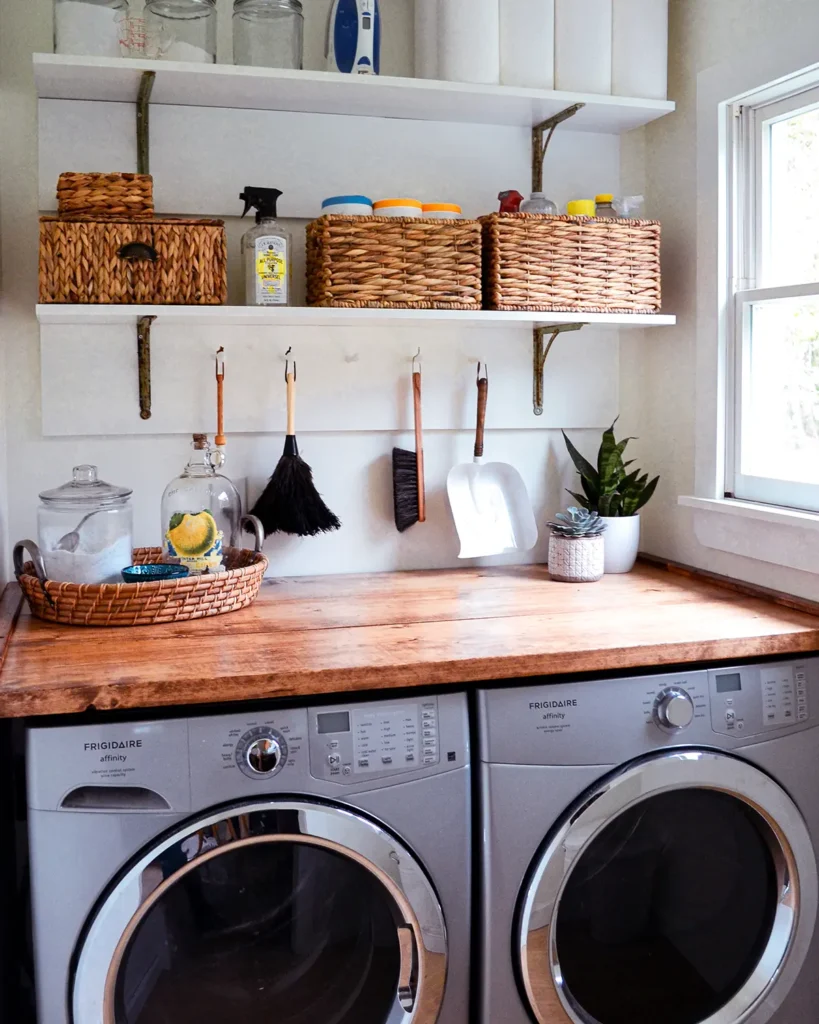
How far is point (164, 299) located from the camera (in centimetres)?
183

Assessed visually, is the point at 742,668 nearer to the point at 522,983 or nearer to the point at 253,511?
the point at 522,983

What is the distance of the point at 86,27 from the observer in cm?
182

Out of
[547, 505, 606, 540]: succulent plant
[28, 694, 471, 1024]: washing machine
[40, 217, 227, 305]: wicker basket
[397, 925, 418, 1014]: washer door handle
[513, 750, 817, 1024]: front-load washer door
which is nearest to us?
[28, 694, 471, 1024]: washing machine

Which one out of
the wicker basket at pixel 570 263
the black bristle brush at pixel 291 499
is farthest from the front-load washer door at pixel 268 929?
the wicker basket at pixel 570 263

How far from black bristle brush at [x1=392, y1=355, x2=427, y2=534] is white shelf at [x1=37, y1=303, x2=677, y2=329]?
24 cm

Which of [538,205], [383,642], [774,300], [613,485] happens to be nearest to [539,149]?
[538,205]

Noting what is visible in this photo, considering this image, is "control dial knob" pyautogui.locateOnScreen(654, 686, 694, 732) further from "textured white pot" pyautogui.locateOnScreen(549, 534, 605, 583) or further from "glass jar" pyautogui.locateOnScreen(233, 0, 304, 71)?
"glass jar" pyautogui.locateOnScreen(233, 0, 304, 71)

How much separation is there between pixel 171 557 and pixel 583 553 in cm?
86

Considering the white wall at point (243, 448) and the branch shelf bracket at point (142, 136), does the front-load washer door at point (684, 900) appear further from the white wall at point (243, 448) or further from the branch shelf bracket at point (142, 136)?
the branch shelf bracket at point (142, 136)

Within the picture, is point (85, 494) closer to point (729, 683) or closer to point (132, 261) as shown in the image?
point (132, 261)

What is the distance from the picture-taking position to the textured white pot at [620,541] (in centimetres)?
223

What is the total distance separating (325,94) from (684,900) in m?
1.67

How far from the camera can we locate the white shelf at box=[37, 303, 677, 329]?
1.78 m

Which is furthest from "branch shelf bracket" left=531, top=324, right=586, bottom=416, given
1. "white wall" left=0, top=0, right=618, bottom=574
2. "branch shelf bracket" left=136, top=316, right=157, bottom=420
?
"branch shelf bracket" left=136, top=316, right=157, bottom=420
